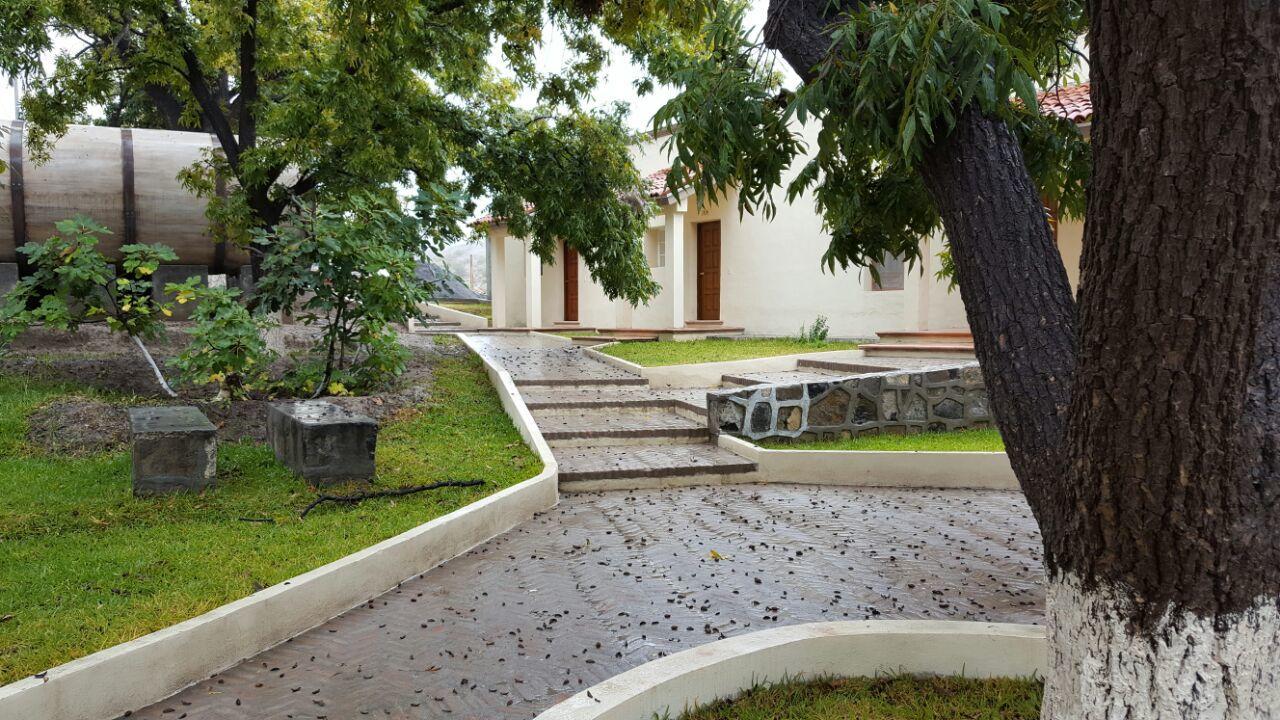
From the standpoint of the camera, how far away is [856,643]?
12.1 ft

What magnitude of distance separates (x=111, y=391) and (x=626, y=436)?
542 cm

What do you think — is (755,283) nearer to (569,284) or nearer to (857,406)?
(569,284)

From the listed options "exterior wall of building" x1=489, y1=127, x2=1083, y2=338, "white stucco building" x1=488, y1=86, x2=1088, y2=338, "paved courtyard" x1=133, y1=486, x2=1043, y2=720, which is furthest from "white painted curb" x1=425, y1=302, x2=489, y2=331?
"paved courtyard" x1=133, y1=486, x2=1043, y2=720

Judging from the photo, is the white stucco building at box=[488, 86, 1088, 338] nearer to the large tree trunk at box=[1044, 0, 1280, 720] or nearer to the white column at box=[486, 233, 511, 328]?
the white column at box=[486, 233, 511, 328]

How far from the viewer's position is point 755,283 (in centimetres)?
1770

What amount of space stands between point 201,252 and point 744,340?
9.74 metres

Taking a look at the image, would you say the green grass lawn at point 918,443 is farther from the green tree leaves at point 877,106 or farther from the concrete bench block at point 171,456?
the concrete bench block at point 171,456

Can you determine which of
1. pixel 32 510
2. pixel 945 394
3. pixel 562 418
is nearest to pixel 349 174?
pixel 562 418

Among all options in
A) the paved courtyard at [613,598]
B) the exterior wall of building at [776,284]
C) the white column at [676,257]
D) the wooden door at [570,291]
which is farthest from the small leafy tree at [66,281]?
the wooden door at [570,291]

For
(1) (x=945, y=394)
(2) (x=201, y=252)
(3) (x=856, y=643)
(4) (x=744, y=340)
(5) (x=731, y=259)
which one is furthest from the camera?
(5) (x=731, y=259)

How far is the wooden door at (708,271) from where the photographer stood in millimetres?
19297

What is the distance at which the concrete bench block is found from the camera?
5902 mm

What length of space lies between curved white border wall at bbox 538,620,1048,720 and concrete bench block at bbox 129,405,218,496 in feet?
13.7

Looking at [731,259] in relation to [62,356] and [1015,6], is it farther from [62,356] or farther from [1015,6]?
[1015,6]
